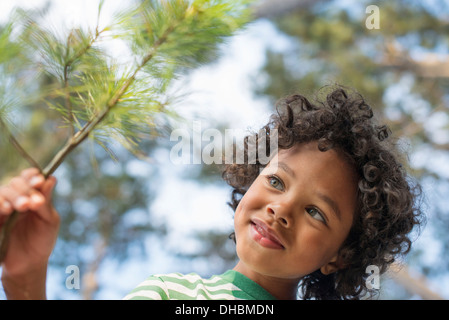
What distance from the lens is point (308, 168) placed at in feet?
2.29

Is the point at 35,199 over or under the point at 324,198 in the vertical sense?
over

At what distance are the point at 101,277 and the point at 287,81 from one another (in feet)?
4.60

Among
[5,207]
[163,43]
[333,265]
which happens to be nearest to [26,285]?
[5,207]

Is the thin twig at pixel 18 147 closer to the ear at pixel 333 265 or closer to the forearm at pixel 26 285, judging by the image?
the forearm at pixel 26 285

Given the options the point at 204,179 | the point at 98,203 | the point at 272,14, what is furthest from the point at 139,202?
the point at 272,14

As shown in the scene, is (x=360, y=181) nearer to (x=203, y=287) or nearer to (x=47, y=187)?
(x=203, y=287)

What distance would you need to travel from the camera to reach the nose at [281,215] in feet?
2.13

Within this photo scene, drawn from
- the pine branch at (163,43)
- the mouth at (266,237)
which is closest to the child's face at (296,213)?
the mouth at (266,237)


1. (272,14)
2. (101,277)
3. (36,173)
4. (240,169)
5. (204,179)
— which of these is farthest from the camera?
(204,179)

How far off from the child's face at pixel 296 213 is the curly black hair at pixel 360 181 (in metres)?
0.02

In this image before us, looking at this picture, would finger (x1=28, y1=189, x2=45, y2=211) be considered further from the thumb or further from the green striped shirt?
the green striped shirt

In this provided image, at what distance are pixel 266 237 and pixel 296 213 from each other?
0.05 m

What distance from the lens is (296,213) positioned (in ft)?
2.18

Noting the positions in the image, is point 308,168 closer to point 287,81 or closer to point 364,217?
point 364,217
